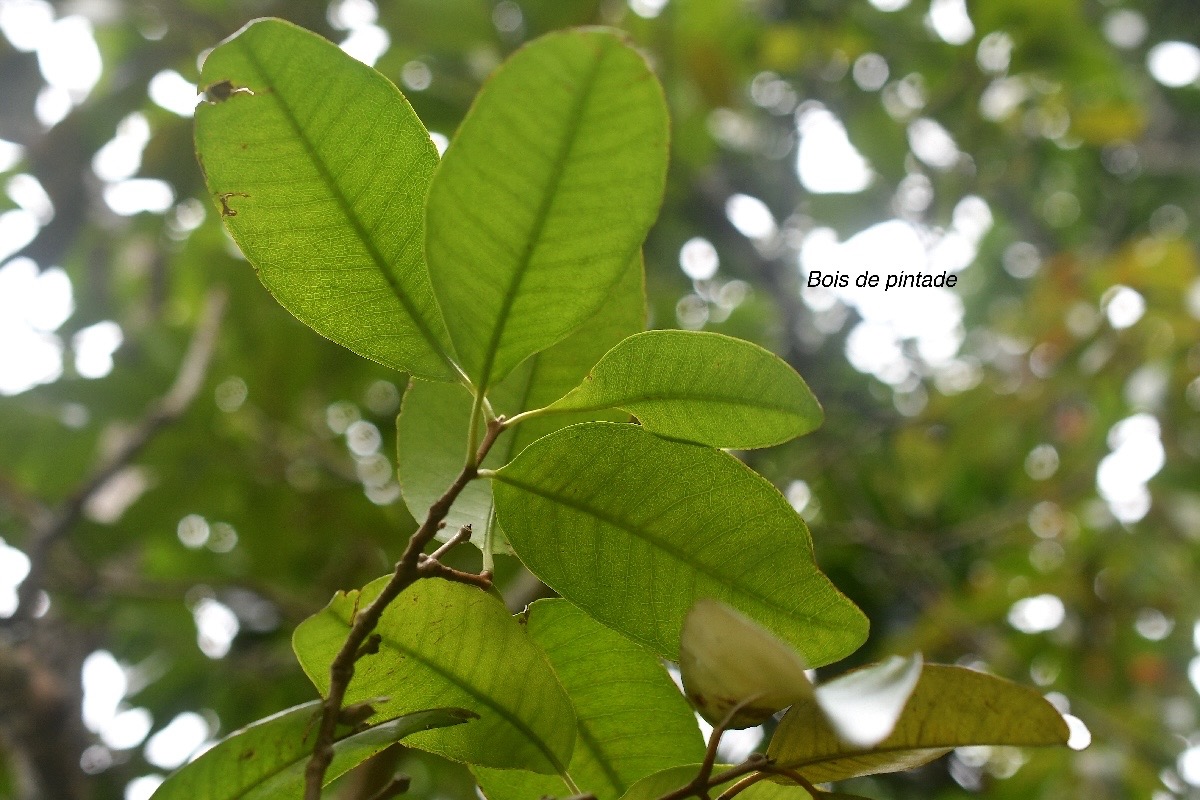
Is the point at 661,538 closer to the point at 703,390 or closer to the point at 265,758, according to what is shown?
the point at 703,390

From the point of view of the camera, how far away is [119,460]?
1506 millimetres

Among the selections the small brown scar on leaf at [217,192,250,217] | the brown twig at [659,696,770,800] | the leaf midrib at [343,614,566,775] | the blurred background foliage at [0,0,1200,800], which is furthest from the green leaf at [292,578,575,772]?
the blurred background foliage at [0,0,1200,800]

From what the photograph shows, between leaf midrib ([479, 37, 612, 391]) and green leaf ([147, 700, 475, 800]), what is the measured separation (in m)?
0.19

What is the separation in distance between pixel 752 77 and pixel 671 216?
2.07 feet

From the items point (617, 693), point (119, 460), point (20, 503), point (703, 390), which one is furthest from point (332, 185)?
point (20, 503)

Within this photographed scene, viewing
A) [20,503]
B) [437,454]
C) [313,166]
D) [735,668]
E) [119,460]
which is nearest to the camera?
[735,668]

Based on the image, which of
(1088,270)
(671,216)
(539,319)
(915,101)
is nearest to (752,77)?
(915,101)

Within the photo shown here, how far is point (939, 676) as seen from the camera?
0.47m

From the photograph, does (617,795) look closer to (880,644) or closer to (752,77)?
(880,644)

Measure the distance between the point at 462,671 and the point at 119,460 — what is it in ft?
3.82

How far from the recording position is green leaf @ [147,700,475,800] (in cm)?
50

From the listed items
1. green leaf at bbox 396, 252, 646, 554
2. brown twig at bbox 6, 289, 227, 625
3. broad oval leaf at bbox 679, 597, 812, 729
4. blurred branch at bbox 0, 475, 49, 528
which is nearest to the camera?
broad oval leaf at bbox 679, 597, 812, 729

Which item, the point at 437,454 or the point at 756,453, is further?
the point at 756,453

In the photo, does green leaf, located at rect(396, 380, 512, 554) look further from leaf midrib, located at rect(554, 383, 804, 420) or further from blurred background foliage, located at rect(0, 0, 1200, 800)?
blurred background foliage, located at rect(0, 0, 1200, 800)
